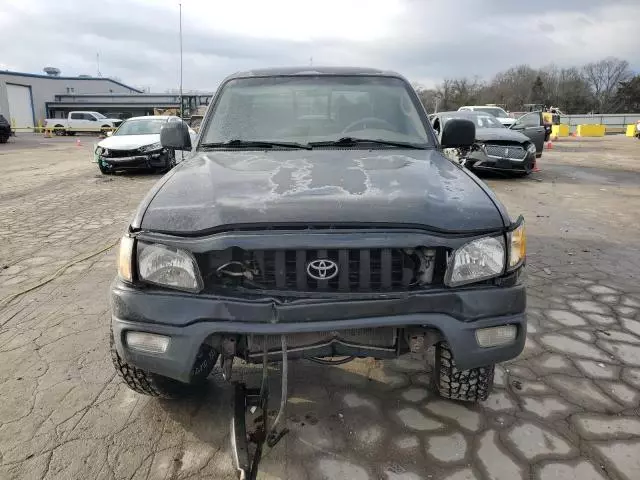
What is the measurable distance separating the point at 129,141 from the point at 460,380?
11312mm

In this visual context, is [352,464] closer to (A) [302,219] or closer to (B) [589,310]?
(A) [302,219]

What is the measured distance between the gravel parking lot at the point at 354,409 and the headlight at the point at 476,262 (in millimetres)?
850

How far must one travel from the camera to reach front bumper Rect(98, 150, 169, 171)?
1168 centimetres

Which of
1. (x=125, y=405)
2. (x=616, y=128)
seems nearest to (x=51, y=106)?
(x=616, y=128)

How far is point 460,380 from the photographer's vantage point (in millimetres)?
2445

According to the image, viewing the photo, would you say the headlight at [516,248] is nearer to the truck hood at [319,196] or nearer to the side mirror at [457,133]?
the truck hood at [319,196]

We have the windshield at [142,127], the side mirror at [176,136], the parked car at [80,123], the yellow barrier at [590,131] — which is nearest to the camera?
the side mirror at [176,136]

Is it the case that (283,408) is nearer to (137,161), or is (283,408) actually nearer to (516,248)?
(516,248)

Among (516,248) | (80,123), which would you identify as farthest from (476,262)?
(80,123)

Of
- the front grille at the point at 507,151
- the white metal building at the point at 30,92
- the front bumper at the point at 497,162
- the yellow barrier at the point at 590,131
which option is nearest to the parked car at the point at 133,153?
the front bumper at the point at 497,162

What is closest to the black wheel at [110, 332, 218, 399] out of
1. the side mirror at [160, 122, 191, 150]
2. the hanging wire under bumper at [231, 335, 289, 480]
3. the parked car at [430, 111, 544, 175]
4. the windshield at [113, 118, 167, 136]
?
the hanging wire under bumper at [231, 335, 289, 480]

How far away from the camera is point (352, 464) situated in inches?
86.8

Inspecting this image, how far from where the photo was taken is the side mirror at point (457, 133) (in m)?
3.44

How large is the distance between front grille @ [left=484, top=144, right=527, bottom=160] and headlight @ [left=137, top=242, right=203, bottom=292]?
9591 mm
